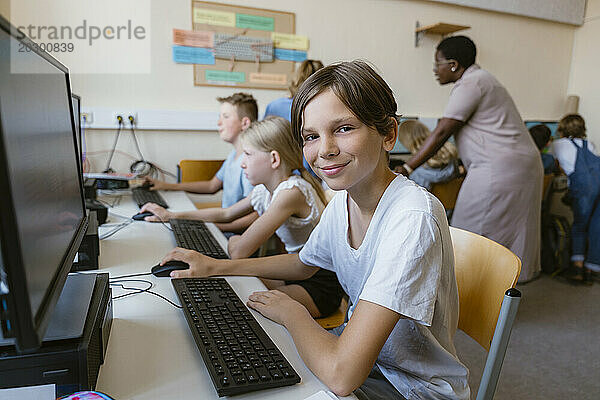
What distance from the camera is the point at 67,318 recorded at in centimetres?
61

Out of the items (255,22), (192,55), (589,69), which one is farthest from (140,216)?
(589,69)

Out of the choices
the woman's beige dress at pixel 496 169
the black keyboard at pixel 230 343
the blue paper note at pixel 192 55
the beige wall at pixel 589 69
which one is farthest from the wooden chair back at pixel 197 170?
the beige wall at pixel 589 69

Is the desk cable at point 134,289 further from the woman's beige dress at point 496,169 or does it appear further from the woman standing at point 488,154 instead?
the woman's beige dress at point 496,169

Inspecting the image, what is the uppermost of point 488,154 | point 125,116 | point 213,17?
point 213,17

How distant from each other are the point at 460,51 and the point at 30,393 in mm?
2206

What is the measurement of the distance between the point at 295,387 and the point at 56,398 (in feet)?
1.00

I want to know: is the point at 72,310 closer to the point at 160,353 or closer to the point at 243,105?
the point at 160,353

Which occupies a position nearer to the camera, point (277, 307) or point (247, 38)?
point (277, 307)

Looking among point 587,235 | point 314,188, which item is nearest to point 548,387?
point 314,188

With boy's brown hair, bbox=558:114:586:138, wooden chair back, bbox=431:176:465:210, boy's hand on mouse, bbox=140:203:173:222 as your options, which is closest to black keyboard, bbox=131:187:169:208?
boy's hand on mouse, bbox=140:203:173:222

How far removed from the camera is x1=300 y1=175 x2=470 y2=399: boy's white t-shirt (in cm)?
72

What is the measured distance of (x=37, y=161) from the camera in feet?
1.83

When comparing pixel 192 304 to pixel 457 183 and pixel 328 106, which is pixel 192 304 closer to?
pixel 328 106

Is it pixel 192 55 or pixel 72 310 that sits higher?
pixel 192 55
